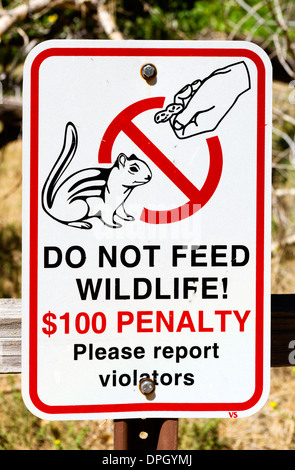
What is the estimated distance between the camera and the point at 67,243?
1.23m

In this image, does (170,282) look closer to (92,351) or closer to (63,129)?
(92,351)

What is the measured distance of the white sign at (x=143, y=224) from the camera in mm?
1222

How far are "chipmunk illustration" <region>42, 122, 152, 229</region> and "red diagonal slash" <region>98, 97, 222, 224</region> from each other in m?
0.03

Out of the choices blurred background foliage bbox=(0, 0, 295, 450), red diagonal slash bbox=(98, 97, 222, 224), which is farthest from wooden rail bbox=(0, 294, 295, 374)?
blurred background foliage bbox=(0, 0, 295, 450)

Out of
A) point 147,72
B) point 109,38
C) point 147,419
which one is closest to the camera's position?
point 147,72

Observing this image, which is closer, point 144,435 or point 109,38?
point 144,435

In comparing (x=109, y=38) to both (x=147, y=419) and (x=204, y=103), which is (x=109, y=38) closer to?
(x=204, y=103)

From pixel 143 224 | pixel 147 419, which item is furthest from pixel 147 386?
pixel 143 224

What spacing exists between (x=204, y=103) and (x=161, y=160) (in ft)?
0.54

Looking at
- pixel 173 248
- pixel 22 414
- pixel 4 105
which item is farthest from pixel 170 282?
pixel 4 105

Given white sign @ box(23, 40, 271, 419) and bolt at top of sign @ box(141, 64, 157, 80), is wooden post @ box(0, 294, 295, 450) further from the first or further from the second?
bolt at top of sign @ box(141, 64, 157, 80)

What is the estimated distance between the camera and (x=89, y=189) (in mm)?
1221

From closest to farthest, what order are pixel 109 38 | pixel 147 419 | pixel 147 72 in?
pixel 147 72 < pixel 147 419 < pixel 109 38

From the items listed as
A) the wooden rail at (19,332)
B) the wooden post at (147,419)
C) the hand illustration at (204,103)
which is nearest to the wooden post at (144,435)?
the wooden post at (147,419)
